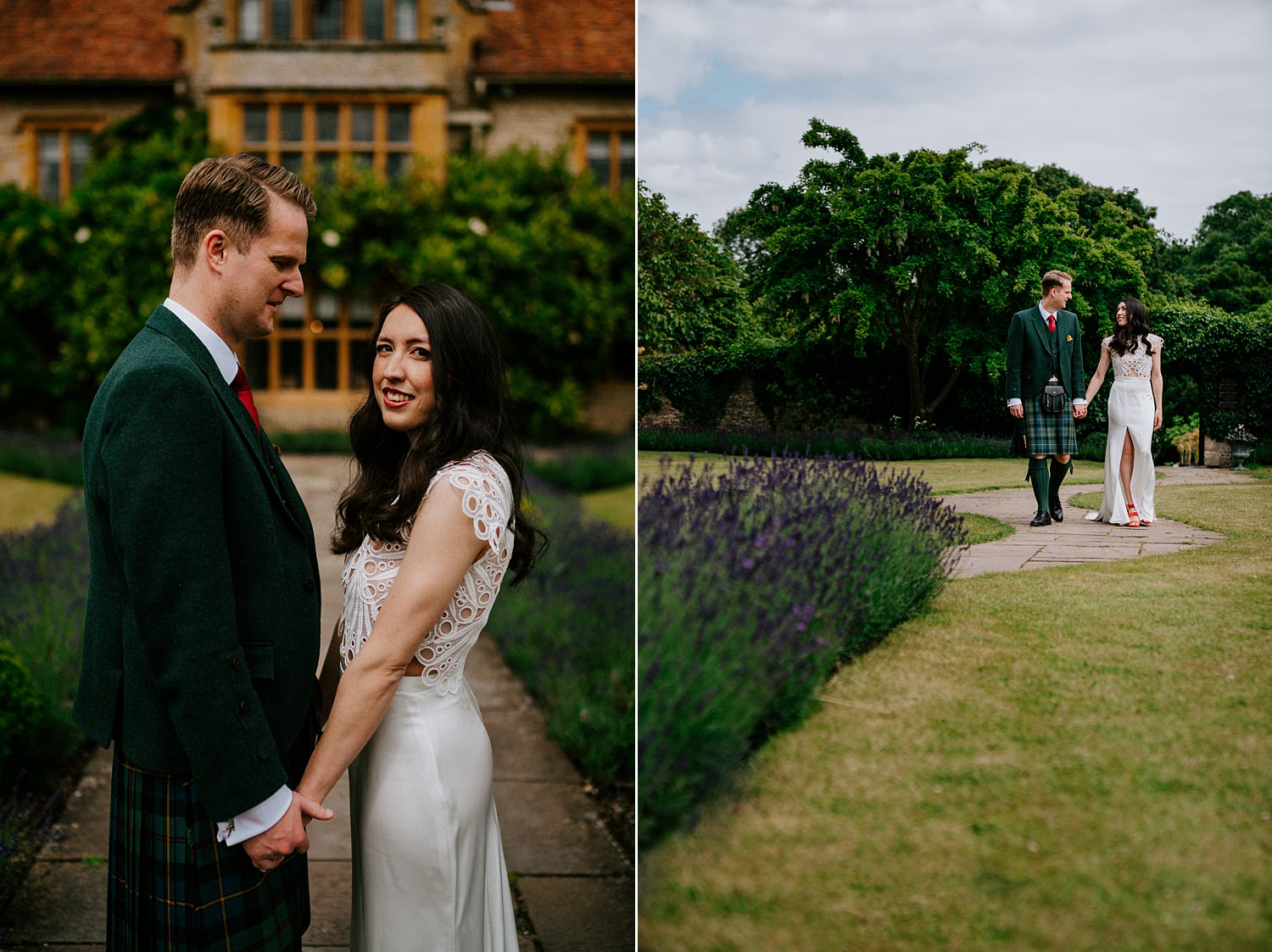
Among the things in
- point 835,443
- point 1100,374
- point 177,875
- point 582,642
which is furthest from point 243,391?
point 582,642

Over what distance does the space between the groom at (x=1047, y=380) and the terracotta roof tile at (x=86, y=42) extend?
16.6 m

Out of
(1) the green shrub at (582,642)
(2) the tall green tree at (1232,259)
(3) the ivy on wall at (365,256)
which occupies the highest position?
(3) the ivy on wall at (365,256)

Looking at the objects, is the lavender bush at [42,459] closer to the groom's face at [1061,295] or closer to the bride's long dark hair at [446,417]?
the bride's long dark hair at [446,417]

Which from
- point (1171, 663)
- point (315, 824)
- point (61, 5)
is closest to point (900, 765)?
point (1171, 663)

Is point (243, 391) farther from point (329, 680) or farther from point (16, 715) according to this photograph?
point (16, 715)

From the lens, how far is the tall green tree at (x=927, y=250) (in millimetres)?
1979

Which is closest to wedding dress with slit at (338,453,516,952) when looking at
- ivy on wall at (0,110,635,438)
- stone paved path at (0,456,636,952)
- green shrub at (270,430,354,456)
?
stone paved path at (0,456,636,952)

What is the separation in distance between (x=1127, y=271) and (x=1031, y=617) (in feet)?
2.15

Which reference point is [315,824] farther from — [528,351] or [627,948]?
[528,351]

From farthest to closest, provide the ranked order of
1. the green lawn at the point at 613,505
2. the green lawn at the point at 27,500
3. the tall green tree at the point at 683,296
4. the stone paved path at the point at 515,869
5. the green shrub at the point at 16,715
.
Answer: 1. the green lawn at the point at 613,505
2. the green lawn at the point at 27,500
3. the green shrub at the point at 16,715
4. the stone paved path at the point at 515,869
5. the tall green tree at the point at 683,296

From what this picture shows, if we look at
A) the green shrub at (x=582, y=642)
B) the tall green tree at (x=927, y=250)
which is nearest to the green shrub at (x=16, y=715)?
the green shrub at (x=582, y=642)

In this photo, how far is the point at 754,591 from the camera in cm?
194

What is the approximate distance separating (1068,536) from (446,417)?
3.95 feet

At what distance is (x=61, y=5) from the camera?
1655cm
